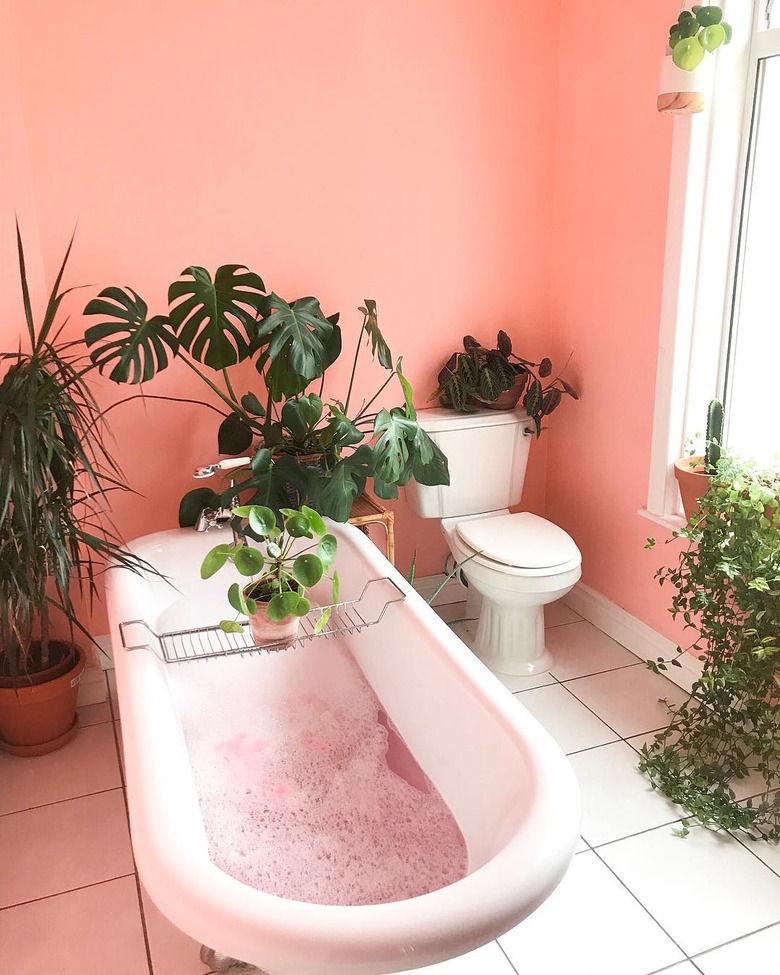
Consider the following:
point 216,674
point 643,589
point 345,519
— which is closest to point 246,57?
point 345,519

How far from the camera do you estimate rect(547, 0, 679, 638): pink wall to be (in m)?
2.59

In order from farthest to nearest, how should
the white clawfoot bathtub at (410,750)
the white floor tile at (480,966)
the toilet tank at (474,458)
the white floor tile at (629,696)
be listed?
the toilet tank at (474,458)
the white floor tile at (629,696)
the white floor tile at (480,966)
the white clawfoot bathtub at (410,750)

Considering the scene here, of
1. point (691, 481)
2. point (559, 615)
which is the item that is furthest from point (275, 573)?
point (559, 615)

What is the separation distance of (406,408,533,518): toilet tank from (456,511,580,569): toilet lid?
104 millimetres

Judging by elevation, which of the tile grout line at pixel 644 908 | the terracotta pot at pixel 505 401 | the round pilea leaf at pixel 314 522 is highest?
the terracotta pot at pixel 505 401

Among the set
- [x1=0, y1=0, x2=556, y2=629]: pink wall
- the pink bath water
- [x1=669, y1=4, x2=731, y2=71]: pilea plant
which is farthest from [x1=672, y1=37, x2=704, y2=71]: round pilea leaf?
the pink bath water

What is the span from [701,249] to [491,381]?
806 millimetres

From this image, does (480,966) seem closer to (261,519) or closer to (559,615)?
(261,519)

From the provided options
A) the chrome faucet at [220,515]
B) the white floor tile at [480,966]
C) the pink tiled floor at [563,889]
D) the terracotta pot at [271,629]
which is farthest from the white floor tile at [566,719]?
the chrome faucet at [220,515]

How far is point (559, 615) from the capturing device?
3242mm

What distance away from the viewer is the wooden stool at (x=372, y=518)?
274 cm

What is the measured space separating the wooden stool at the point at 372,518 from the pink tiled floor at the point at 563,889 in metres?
0.78

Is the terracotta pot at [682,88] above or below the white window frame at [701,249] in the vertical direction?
above

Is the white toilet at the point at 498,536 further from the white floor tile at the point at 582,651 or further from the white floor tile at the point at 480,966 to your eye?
the white floor tile at the point at 480,966
